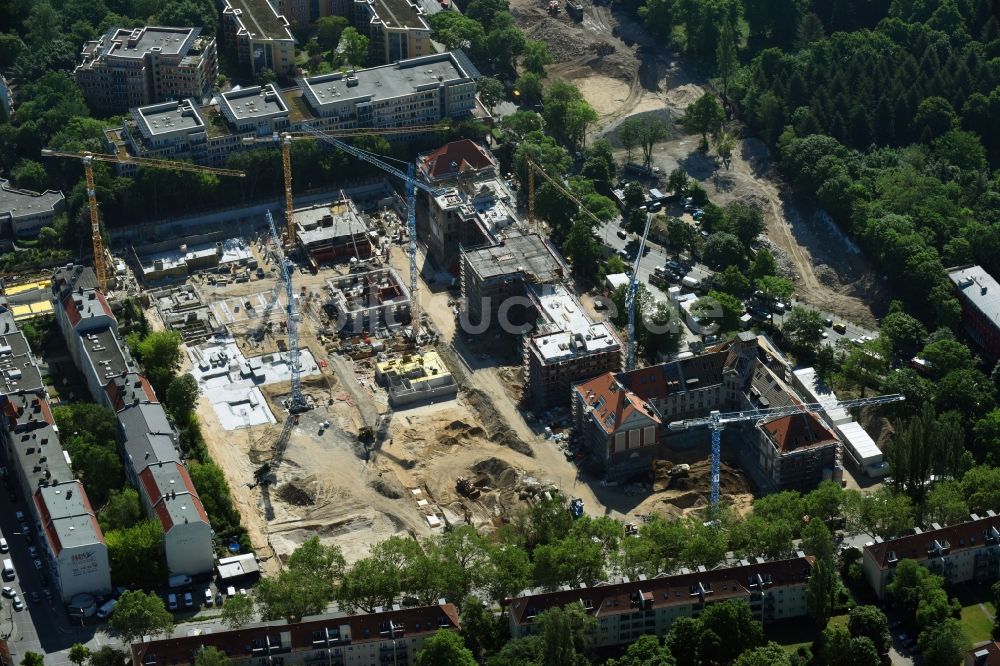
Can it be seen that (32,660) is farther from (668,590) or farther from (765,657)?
(765,657)

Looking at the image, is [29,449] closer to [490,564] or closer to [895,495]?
[490,564]

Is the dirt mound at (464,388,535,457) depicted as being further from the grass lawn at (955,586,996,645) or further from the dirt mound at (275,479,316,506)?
the grass lawn at (955,586,996,645)

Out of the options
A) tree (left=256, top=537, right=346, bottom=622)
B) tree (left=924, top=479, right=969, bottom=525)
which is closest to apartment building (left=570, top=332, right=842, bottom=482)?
tree (left=924, top=479, right=969, bottom=525)

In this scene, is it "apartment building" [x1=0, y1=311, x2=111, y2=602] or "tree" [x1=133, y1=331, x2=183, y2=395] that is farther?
"tree" [x1=133, y1=331, x2=183, y2=395]

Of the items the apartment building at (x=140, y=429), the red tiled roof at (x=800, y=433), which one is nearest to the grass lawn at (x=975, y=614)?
the red tiled roof at (x=800, y=433)

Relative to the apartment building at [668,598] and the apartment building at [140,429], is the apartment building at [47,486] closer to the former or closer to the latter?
the apartment building at [140,429]

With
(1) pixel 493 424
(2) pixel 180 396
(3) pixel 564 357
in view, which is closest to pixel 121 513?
(2) pixel 180 396
